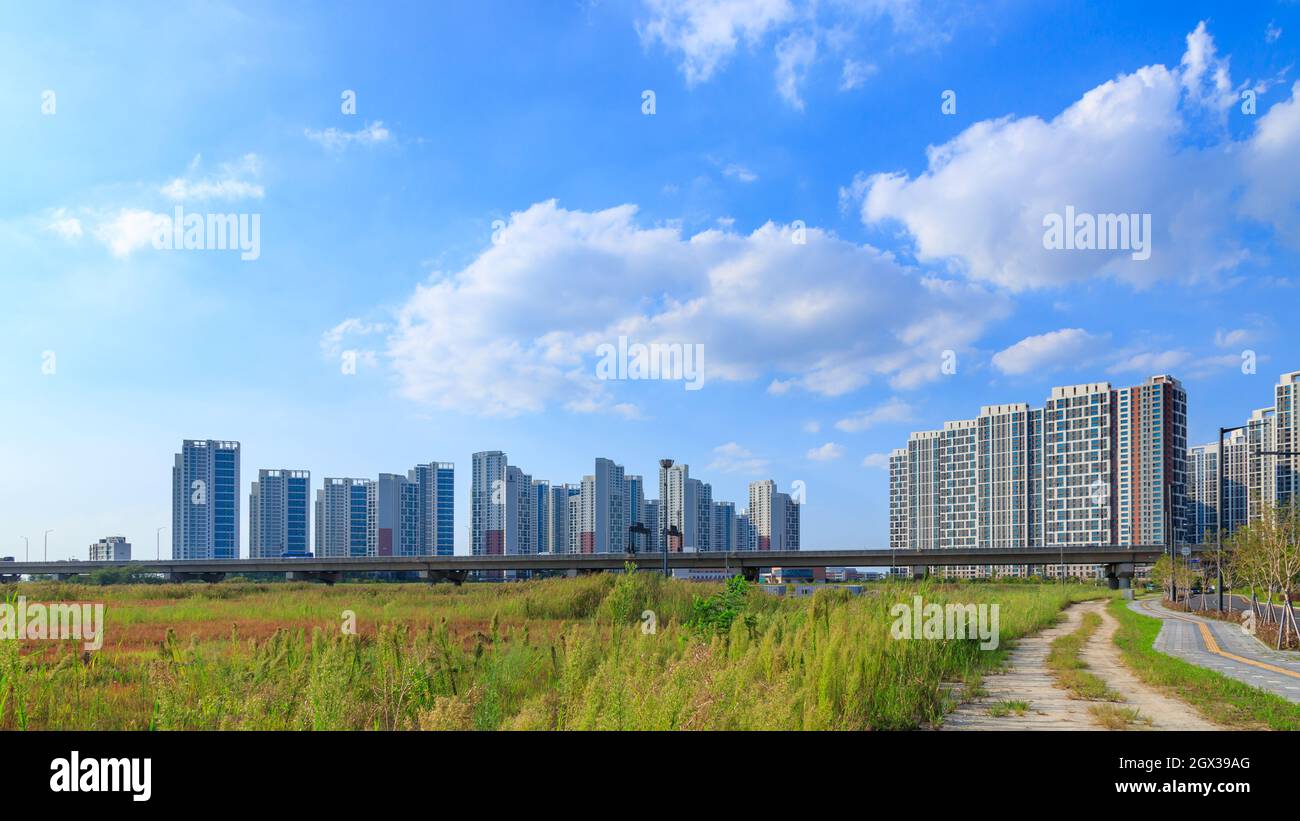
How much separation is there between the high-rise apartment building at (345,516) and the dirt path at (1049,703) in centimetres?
14360

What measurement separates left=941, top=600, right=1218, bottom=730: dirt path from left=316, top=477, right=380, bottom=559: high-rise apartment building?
471 feet

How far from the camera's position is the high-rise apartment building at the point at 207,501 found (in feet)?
392

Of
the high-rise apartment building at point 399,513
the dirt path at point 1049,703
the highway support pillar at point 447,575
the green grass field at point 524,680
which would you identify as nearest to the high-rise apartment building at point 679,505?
the highway support pillar at point 447,575

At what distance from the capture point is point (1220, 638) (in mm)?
22000

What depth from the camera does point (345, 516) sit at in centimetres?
15312

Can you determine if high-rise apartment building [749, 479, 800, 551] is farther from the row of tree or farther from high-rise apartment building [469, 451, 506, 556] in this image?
the row of tree

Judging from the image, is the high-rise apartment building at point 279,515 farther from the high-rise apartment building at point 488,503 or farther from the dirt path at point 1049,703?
the dirt path at point 1049,703

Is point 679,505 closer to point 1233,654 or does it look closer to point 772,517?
point 772,517

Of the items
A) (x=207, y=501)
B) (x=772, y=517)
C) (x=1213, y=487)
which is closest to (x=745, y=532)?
(x=772, y=517)

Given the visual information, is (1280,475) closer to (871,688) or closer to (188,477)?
(871,688)

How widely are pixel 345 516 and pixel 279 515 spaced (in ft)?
69.4

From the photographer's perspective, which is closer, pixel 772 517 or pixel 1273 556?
pixel 1273 556

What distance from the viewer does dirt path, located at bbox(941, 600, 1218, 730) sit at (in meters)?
9.52
